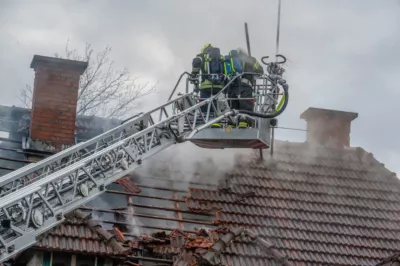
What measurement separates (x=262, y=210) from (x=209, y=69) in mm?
2619

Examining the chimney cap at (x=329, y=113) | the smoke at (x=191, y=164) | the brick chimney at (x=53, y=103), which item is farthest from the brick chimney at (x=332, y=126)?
the brick chimney at (x=53, y=103)

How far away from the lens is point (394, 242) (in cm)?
1295

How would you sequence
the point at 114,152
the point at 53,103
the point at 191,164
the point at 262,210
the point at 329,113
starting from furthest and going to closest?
the point at 329,113 → the point at 191,164 → the point at 53,103 → the point at 262,210 → the point at 114,152

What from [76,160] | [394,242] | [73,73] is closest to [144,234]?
Result: [76,160]

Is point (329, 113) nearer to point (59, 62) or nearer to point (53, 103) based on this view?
point (59, 62)

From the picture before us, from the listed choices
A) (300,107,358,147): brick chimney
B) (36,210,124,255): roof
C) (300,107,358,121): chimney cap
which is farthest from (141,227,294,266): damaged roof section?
(300,107,358,121): chimney cap

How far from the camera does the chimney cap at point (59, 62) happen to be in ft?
43.0

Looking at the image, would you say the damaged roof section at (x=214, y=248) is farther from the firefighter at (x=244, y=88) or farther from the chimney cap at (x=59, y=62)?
the chimney cap at (x=59, y=62)

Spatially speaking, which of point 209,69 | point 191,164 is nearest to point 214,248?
point 209,69

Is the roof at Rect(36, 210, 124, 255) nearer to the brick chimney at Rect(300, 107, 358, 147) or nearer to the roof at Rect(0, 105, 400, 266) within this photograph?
the roof at Rect(0, 105, 400, 266)

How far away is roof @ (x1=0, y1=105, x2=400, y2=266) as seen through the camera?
10984mm

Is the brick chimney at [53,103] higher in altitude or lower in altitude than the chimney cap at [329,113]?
→ lower

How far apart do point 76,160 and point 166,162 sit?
11.4 ft

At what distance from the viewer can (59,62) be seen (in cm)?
1321
